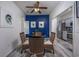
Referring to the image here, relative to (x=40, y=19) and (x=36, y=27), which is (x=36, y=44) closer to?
(x=36, y=27)

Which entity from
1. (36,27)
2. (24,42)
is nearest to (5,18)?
(24,42)

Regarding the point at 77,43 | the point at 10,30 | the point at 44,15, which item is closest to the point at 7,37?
the point at 10,30

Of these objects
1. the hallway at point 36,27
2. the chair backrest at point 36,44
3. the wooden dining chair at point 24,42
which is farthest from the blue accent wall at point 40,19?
the chair backrest at point 36,44

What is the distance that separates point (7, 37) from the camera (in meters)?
3.36

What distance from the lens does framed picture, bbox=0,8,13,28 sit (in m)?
2.93

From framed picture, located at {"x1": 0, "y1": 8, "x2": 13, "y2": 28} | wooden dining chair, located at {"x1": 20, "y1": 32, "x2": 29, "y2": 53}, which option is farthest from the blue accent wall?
framed picture, located at {"x1": 0, "y1": 8, "x2": 13, "y2": 28}

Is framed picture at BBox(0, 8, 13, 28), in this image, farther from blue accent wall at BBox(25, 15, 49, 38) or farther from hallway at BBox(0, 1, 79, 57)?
blue accent wall at BBox(25, 15, 49, 38)

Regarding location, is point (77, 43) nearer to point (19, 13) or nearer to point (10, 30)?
point (10, 30)

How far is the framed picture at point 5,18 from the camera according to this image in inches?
115

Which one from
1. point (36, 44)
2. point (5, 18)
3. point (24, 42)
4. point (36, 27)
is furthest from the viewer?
point (36, 27)

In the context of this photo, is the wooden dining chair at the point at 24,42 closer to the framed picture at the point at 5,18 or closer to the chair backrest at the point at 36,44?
the chair backrest at the point at 36,44

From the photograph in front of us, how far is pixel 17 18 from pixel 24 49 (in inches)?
41.0

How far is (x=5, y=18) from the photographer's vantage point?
323 cm

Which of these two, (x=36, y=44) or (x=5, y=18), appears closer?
(x=36, y=44)
